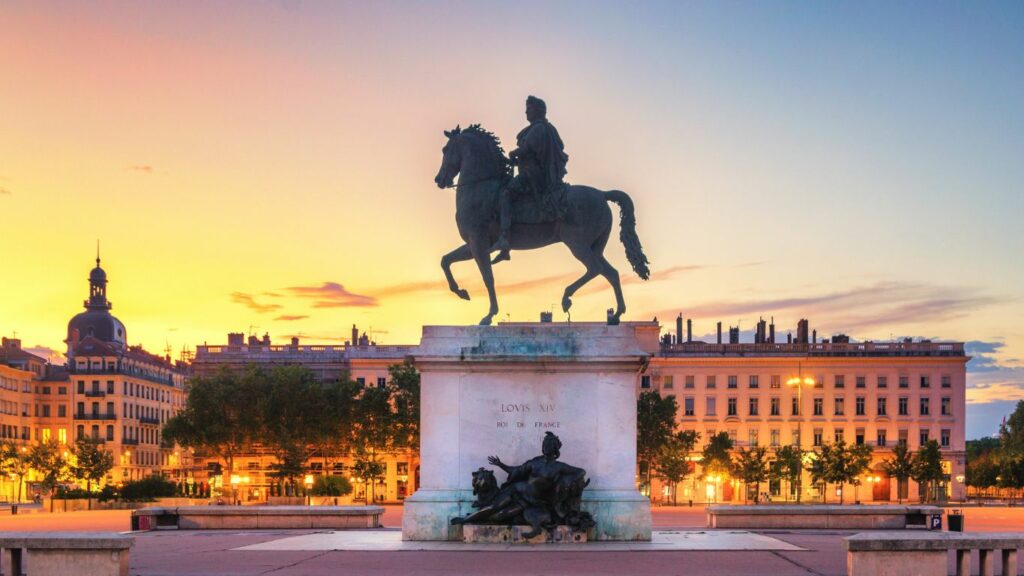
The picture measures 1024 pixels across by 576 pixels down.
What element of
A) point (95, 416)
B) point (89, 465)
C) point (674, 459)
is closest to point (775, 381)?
point (674, 459)

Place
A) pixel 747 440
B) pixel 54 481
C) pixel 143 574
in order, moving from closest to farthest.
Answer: pixel 143 574
pixel 54 481
pixel 747 440

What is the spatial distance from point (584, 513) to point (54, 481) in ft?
288

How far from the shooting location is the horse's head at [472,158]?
88.3ft

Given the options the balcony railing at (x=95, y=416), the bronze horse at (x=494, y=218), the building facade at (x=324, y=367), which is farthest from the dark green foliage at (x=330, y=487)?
the balcony railing at (x=95, y=416)

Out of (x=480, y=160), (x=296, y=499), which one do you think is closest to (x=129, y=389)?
(x=296, y=499)

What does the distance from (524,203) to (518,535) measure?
6539 mm

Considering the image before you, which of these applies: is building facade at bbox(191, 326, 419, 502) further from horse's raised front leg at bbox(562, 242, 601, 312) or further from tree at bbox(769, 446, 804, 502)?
horse's raised front leg at bbox(562, 242, 601, 312)

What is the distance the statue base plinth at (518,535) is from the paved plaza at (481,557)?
0.50 m

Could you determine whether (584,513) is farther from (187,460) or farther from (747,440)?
(187,460)

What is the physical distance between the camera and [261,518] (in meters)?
33.5

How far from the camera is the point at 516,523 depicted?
24.6 m

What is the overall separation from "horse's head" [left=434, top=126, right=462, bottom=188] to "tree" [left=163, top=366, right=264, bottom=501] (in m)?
77.2

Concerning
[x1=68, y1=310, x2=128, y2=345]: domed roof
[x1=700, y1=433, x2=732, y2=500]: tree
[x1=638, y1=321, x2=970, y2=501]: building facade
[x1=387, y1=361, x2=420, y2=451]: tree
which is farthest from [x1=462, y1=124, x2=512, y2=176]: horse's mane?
[x1=68, y1=310, x2=128, y2=345]: domed roof

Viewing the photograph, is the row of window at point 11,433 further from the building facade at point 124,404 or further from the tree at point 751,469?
the tree at point 751,469
